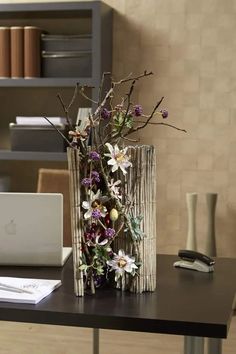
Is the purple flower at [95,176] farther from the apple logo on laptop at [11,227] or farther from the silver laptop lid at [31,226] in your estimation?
the apple logo on laptop at [11,227]

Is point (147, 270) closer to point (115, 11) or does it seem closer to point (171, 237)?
point (171, 237)

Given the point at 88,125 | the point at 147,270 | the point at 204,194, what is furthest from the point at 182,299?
the point at 204,194

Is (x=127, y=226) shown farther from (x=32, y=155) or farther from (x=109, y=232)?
(x=32, y=155)

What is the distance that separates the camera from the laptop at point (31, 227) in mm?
2115

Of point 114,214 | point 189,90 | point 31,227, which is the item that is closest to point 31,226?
point 31,227

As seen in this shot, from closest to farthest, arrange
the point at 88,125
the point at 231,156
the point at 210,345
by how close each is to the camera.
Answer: the point at 88,125
the point at 210,345
the point at 231,156

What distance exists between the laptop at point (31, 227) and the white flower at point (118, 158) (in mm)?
370

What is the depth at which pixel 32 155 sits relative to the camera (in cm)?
372

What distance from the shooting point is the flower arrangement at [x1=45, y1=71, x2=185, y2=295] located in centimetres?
181

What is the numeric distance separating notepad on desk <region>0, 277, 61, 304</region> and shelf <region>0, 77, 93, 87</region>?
185 cm

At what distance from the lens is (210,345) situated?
205cm

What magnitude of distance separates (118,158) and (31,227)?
482 mm

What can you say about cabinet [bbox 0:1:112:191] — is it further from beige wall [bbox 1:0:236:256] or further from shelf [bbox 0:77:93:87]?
beige wall [bbox 1:0:236:256]

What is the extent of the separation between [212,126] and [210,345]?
77.7 inches
